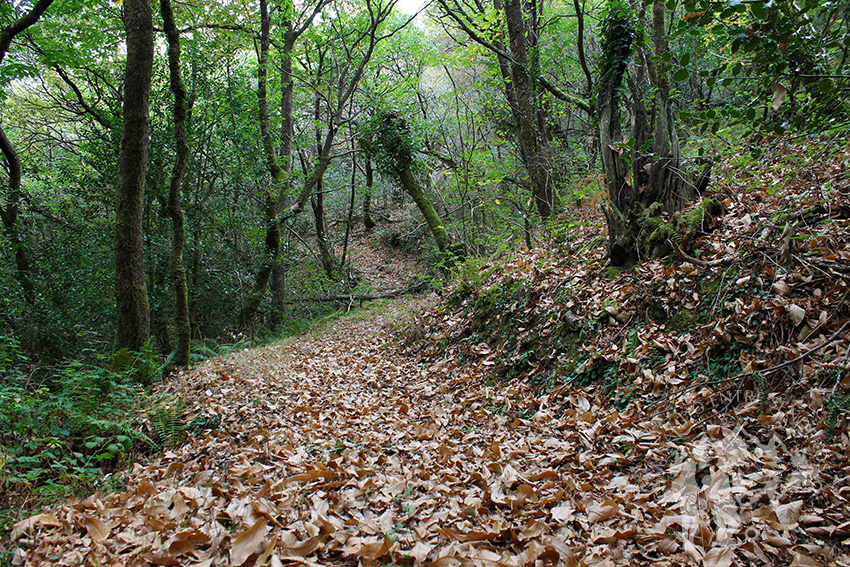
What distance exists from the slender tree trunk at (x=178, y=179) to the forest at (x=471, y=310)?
0.13ft

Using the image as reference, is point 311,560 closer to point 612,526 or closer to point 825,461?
point 612,526

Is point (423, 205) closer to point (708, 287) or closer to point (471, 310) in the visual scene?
point (471, 310)

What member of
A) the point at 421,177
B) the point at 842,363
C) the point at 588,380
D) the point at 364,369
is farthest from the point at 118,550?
the point at 421,177

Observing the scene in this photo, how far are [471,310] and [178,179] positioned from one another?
507cm

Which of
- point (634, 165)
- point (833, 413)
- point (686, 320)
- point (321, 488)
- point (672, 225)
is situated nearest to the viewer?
point (833, 413)

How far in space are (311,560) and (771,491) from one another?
238 centimetres

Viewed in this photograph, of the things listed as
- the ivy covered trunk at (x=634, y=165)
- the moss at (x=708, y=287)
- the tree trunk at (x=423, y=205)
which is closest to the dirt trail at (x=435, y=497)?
the moss at (x=708, y=287)

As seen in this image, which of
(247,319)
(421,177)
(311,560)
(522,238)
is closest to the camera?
(311,560)

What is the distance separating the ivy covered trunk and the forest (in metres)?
0.04

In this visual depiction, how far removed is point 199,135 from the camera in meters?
10.0

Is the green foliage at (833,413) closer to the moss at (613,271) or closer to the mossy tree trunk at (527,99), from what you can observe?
the moss at (613,271)

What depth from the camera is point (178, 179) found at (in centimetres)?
698

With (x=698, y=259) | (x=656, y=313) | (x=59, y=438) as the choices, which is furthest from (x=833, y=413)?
(x=59, y=438)

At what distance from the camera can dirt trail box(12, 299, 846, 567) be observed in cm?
224
